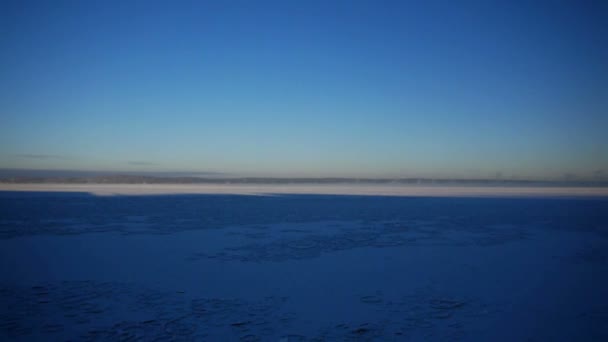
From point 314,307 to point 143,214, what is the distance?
1016cm

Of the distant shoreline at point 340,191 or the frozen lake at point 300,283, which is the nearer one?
the frozen lake at point 300,283

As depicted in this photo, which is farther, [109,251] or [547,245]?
[547,245]

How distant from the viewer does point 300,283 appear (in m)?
5.20

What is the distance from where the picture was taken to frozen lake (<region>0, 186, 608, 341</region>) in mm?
3752

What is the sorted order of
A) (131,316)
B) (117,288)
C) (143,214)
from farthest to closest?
1. (143,214)
2. (117,288)
3. (131,316)

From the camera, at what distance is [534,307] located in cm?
436

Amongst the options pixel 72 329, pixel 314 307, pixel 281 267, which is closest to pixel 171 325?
pixel 72 329

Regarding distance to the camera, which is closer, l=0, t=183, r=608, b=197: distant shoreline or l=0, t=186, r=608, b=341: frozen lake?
l=0, t=186, r=608, b=341: frozen lake

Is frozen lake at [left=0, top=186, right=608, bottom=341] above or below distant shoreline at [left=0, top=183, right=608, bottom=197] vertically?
below

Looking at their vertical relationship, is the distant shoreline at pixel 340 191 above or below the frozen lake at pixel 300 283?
above

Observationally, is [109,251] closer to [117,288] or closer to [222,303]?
[117,288]

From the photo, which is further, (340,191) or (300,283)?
(340,191)

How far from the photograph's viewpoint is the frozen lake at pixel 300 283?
3752mm

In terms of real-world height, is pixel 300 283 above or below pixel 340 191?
below
